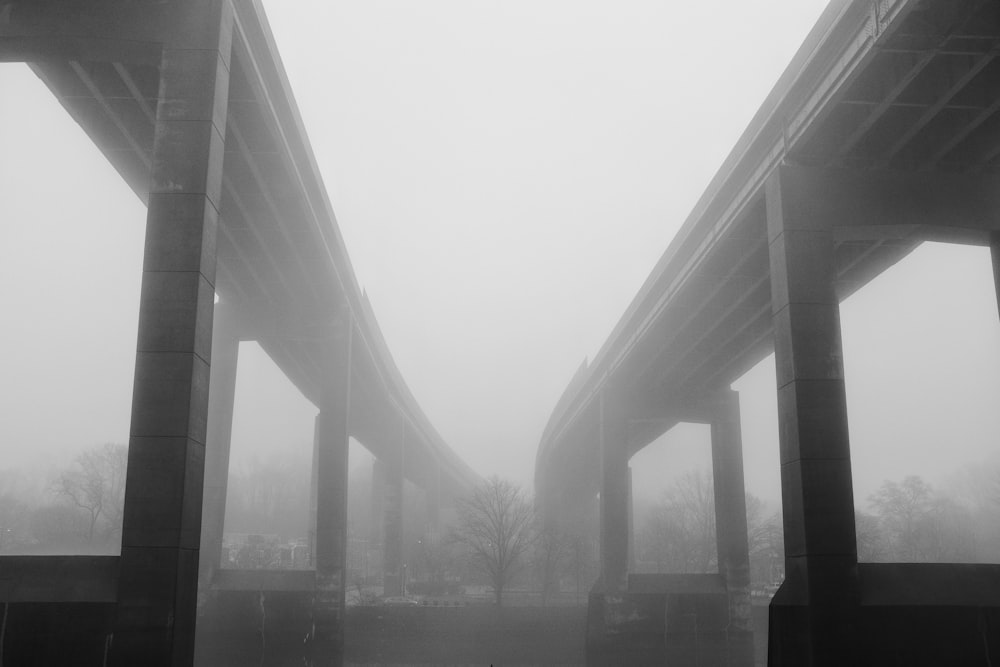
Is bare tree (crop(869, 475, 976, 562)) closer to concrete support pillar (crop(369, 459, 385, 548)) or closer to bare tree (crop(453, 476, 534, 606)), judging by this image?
bare tree (crop(453, 476, 534, 606))

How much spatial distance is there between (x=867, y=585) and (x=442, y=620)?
3721 cm

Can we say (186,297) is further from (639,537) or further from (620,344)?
(639,537)

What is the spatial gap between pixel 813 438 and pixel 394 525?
194 ft

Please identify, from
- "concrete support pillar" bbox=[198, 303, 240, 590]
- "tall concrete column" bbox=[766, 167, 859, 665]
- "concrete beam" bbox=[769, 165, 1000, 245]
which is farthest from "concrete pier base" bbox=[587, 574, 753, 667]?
"concrete beam" bbox=[769, 165, 1000, 245]

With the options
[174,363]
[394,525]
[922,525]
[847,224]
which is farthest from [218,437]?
[922,525]

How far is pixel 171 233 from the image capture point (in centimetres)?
1895

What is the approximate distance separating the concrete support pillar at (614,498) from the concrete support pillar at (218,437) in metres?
20.9

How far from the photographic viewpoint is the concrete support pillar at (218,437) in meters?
42.4

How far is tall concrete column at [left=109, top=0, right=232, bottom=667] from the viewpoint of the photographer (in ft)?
56.6

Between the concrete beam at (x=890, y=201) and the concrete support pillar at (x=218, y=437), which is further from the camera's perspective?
the concrete support pillar at (x=218, y=437)

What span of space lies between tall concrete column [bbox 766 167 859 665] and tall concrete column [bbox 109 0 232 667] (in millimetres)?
13597

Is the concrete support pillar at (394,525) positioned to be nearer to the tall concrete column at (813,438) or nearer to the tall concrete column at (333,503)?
the tall concrete column at (333,503)

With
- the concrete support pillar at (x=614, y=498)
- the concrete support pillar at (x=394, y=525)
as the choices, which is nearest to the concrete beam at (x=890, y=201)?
the concrete support pillar at (x=614, y=498)

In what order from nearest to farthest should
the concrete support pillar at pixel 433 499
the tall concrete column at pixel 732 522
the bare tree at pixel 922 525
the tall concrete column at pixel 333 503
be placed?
the tall concrete column at pixel 333 503
the tall concrete column at pixel 732 522
the bare tree at pixel 922 525
the concrete support pillar at pixel 433 499
